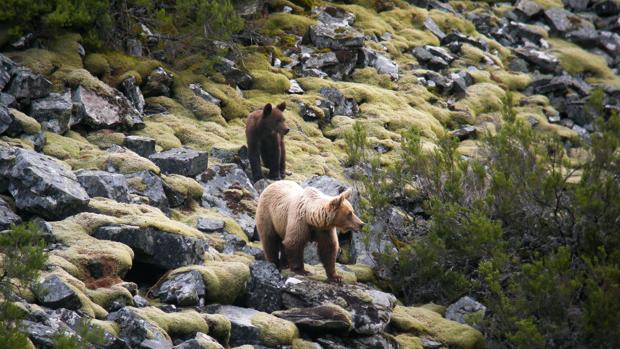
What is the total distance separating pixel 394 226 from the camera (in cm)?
1784

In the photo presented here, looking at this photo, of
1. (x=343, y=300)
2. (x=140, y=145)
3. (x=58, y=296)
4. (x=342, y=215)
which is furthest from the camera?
(x=140, y=145)

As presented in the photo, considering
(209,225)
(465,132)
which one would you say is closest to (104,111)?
(209,225)

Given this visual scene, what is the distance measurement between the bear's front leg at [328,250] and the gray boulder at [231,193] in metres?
2.88

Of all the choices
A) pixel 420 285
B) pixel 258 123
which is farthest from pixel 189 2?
pixel 420 285

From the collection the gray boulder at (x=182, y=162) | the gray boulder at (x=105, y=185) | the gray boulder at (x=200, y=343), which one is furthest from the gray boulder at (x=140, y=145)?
the gray boulder at (x=200, y=343)

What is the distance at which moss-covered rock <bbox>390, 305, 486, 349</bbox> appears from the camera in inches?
563

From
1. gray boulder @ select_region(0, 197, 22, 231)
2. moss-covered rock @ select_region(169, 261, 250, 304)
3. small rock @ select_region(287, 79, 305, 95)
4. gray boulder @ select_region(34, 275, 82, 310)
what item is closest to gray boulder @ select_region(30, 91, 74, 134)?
gray boulder @ select_region(0, 197, 22, 231)

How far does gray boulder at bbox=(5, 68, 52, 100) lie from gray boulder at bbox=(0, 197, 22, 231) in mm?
5787

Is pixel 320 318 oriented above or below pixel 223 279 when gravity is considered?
below

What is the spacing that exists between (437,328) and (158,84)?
11359 mm

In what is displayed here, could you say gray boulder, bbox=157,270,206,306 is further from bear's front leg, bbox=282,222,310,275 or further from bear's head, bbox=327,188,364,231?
bear's head, bbox=327,188,364,231

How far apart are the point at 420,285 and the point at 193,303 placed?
5575 mm

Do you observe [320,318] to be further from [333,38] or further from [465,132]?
[333,38]

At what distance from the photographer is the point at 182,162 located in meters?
17.8
